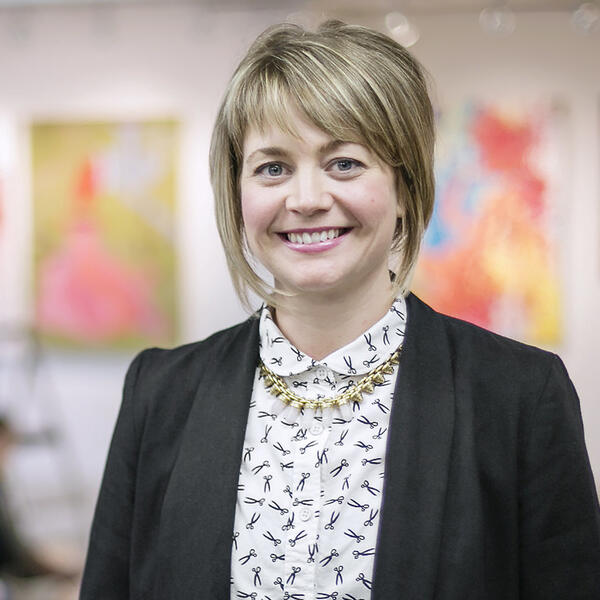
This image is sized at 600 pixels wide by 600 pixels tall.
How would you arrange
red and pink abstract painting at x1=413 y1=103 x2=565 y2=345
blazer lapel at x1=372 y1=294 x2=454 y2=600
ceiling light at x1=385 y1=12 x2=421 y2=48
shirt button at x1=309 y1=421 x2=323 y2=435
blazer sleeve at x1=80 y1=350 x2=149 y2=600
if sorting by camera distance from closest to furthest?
blazer lapel at x1=372 y1=294 x2=454 y2=600
shirt button at x1=309 y1=421 x2=323 y2=435
blazer sleeve at x1=80 y1=350 x2=149 y2=600
ceiling light at x1=385 y1=12 x2=421 y2=48
red and pink abstract painting at x1=413 y1=103 x2=565 y2=345

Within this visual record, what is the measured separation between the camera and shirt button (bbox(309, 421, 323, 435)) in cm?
115

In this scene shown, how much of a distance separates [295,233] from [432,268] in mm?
3548

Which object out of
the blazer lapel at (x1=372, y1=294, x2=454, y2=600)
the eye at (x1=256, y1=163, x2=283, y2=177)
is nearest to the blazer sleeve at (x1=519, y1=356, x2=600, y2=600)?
the blazer lapel at (x1=372, y1=294, x2=454, y2=600)

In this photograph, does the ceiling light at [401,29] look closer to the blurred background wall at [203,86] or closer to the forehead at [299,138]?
the blurred background wall at [203,86]

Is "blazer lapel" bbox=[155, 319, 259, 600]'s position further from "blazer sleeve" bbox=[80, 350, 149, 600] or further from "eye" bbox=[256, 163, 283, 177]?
"eye" bbox=[256, 163, 283, 177]

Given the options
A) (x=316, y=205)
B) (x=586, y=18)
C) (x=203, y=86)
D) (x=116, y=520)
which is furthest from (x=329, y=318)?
(x=586, y=18)

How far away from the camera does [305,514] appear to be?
111 cm

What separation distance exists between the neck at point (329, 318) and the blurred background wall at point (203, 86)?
3.19 meters

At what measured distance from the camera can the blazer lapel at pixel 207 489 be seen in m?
1.13

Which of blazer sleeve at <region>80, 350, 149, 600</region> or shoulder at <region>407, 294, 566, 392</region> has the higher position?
shoulder at <region>407, 294, 566, 392</region>

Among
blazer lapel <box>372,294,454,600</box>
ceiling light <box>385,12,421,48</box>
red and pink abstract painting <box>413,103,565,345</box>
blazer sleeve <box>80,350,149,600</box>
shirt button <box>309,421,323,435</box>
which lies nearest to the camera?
blazer lapel <box>372,294,454,600</box>

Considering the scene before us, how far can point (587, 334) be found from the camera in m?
4.49

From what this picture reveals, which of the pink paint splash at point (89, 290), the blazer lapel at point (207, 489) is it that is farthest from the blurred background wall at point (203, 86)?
the blazer lapel at point (207, 489)

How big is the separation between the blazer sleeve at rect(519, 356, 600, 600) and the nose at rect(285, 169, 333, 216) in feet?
1.24
